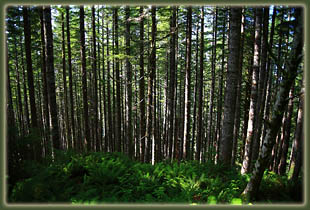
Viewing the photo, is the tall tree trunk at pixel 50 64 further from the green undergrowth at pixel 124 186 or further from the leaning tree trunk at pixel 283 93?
the leaning tree trunk at pixel 283 93

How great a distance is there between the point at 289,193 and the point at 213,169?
7.17 ft

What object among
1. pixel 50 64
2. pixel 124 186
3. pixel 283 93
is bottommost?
pixel 124 186

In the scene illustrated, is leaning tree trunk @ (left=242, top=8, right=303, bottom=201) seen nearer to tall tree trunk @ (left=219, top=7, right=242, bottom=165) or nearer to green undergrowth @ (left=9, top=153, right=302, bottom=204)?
green undergrowth @ (left=9, top=153, right=302, bottom=204)

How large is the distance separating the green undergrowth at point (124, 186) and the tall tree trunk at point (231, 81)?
92cm

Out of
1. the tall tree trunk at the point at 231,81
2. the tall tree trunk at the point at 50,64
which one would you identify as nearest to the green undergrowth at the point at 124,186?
the tall tree trunk at the point at 231,81

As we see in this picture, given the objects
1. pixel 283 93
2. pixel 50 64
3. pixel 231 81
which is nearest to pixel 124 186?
pixel 283 93

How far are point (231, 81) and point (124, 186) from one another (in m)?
4.72

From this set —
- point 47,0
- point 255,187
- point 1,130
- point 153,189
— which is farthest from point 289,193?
point 47,0

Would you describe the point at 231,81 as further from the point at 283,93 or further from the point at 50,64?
→ the point at 50,64

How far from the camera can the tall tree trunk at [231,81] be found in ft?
20.5

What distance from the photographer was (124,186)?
4.79m

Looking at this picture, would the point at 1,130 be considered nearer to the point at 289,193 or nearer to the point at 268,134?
the point at 268,134

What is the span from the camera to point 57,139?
25.9 feet

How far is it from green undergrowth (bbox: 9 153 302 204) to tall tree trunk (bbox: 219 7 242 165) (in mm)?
915
